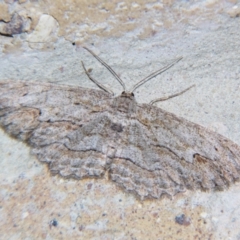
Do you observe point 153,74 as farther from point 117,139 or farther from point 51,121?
point 51,121

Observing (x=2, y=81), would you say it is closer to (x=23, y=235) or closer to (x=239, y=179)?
(x=23, y=235)

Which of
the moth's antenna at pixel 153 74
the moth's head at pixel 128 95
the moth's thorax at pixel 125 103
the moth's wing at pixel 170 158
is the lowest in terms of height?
the moth's wing at pixel 170 158

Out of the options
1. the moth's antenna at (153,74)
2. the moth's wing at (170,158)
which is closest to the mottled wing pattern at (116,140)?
the moth's wing at (170,158)

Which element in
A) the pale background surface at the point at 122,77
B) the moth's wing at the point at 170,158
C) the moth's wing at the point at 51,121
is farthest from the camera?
the moth's wing at the point at 51,121

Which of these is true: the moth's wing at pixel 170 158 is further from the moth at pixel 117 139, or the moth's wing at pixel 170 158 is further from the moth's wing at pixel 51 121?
the moth's wing at pixel 51 121

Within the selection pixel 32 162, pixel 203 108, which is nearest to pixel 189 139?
pixel 203 108

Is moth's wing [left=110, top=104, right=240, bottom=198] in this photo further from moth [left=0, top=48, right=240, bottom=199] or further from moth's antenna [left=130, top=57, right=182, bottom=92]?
moth's antenna [left=130, top=57, right=182, bottom=92]

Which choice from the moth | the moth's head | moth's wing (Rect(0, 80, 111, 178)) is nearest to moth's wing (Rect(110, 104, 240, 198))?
the moth

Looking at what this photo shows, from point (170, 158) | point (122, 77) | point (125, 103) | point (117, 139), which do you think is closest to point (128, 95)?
point (125, 103)
